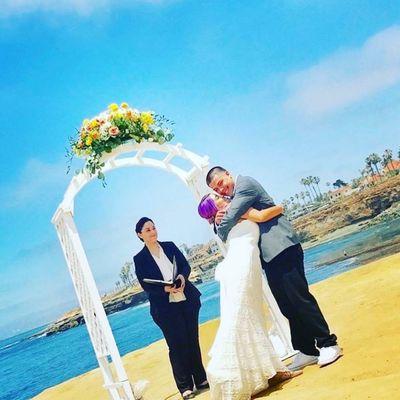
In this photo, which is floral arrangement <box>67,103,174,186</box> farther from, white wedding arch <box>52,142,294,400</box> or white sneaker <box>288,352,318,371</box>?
white sneaker <box>288,352,318,371</box>

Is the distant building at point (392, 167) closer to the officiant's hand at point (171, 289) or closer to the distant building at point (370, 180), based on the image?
the distant building at point (370, 180)

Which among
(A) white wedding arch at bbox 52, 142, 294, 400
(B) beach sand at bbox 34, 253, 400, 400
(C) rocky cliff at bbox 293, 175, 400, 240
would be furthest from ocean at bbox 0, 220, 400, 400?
(A) white wedding arch at bbox 52, 142, 294, 400

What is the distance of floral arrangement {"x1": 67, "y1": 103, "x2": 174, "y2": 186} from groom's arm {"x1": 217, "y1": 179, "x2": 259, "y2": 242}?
1936 mm

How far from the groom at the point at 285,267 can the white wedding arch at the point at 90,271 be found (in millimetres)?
1226

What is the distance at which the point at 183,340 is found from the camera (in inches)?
202

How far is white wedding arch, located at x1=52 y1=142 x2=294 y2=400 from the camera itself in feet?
16.3

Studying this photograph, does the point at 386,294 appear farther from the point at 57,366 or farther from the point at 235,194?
the point at 57,366

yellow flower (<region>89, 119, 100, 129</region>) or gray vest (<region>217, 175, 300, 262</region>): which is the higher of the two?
yellow flower (<region>89, 119, 100, 129</region>)

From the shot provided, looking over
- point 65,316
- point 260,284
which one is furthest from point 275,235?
point 65,316

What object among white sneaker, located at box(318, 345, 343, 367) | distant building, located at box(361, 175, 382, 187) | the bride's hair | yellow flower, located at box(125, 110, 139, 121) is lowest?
white sneaker, located at box(318, 345, 343, 367)

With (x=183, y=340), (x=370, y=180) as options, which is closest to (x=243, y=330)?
(x=183, y=340)

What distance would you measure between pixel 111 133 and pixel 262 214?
7.16ft

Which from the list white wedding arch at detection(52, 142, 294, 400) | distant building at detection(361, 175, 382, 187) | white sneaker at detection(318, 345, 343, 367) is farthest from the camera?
distant building at detection(361, 175, 382, 187)

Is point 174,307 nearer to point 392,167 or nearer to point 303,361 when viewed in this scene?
point 303,361
